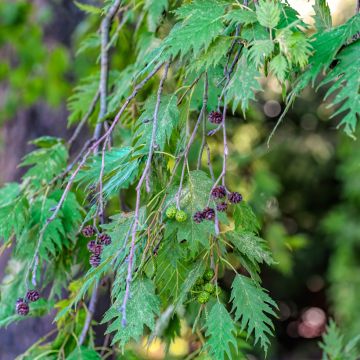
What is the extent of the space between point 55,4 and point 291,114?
108 inches

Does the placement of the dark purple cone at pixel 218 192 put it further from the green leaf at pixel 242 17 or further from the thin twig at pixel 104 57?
the thin twig at pixel 104 57

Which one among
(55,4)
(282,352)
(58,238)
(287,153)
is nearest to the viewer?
(58,238)

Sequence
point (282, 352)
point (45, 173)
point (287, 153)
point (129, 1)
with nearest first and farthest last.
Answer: point (45, 173) → point (129, 1) → point (287, 153) → point (282, 352)

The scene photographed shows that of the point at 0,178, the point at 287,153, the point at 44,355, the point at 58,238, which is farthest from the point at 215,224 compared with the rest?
the point at 287,153

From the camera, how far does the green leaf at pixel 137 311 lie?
37.2 inches

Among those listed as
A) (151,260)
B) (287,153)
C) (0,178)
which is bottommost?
(287,153)

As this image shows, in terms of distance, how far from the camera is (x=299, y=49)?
910mm

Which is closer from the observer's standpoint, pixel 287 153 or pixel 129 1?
pixel 129 1

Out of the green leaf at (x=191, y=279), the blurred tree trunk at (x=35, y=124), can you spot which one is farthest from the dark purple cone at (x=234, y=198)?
the blurred tree trunk at (x=35, y=124)

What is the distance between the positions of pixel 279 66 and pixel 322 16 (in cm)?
26

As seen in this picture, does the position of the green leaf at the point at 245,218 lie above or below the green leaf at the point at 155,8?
below

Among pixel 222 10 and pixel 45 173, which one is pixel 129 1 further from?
pixel 222 10

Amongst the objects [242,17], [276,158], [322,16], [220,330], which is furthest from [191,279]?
[276,158]

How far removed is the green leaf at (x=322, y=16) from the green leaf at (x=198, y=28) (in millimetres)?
196
